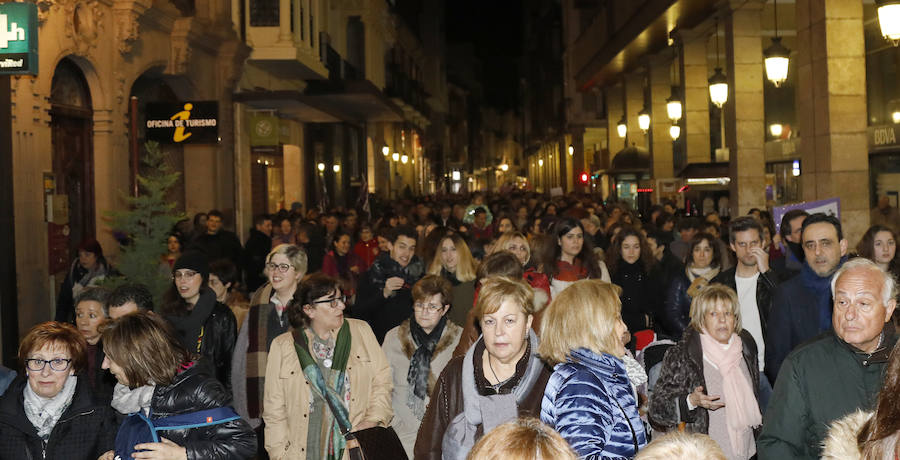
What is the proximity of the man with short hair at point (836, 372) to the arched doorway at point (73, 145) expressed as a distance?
12344 millimetres

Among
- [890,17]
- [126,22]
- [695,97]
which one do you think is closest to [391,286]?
[890,17]

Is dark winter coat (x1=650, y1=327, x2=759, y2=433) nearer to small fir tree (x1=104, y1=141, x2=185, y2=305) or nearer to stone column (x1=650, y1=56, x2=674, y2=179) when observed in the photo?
small fir tree (x1=104, y1=141, x2=185, y2=305)

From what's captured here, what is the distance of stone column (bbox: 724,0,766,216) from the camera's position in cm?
1700

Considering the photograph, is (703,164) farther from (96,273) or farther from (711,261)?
(96,273)

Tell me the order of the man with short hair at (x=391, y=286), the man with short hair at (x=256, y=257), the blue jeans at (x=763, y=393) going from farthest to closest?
the man with short hair at (x=256, y=257)
the man with short hair at (x=391, y=286)
the blue jeans at (x=763, y=393)

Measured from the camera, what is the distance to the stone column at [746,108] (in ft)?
55.8

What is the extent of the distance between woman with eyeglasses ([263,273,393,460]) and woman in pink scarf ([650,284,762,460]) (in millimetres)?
1751

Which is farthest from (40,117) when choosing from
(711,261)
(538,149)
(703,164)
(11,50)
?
(538,149)

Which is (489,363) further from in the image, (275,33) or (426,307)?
(275,33)

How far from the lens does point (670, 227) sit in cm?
1495

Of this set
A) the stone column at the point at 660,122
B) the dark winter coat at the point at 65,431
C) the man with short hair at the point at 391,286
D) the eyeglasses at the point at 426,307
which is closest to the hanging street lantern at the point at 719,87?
the stone column at the point at 660,122

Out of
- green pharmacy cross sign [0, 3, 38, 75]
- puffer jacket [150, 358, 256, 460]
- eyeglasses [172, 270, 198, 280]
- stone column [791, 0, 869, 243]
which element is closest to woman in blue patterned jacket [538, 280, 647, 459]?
puffer jacket [150, 358, 256, 460]

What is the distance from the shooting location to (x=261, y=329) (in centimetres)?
686

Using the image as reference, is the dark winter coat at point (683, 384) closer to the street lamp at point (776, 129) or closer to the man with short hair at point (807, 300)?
the man with short hair at point (807, 300)
